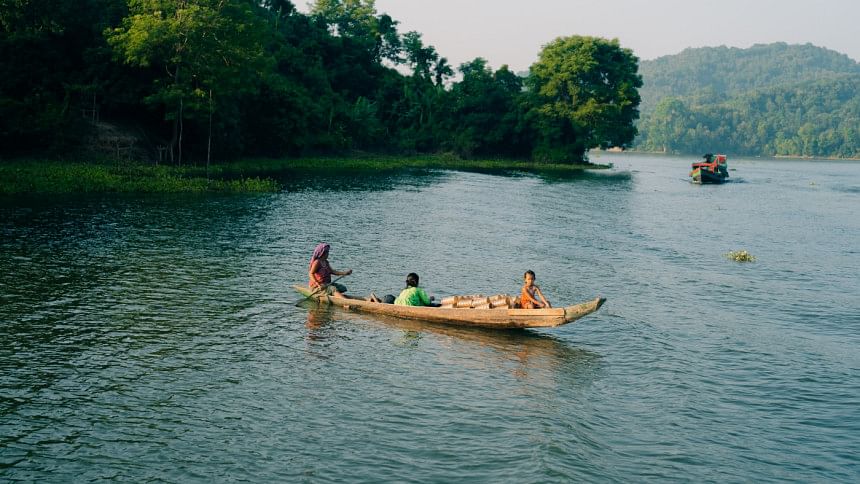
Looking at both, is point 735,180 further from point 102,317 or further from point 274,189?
point 102,317

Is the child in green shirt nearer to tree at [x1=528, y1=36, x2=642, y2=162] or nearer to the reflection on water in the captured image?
the reflection on water

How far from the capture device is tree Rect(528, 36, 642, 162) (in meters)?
107

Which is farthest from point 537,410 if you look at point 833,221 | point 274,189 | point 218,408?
point 833,221

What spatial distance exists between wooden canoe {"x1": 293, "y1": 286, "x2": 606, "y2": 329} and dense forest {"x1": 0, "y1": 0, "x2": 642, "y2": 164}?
3798cm

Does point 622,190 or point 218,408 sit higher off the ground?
point 622,190

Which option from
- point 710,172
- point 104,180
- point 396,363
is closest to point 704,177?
point 710,172

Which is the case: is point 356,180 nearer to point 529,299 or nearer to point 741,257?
point 741,257

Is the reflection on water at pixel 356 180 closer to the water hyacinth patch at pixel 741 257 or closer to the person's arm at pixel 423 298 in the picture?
the water hyacinth patch at pixel 741 257

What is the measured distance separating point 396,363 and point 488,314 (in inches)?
147

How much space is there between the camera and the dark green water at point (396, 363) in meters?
13.1

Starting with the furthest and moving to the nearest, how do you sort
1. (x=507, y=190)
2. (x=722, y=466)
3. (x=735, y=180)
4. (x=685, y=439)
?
(x=735, y=180)
(x=507, y=190)
(x=685, y=439)
(x=722, y=466)

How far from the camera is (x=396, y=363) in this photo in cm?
1825

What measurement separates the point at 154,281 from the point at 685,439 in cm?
1839

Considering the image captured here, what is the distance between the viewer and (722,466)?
13375mm
